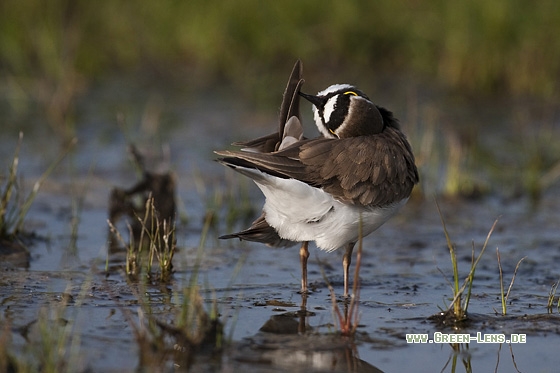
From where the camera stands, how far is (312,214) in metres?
5.93

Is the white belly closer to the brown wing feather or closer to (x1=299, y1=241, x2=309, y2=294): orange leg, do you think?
the brown wing feather

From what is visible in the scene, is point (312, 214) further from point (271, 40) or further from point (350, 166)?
point (271, 40)

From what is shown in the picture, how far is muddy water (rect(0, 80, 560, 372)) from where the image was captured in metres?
4.97

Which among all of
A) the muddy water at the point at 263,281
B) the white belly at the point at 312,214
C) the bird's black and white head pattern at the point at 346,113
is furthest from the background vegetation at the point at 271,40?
the white belly at the point at 312,214

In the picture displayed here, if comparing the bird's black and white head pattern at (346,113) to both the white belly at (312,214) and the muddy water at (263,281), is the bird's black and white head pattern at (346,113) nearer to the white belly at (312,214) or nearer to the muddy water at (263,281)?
the white belly at (312,214)

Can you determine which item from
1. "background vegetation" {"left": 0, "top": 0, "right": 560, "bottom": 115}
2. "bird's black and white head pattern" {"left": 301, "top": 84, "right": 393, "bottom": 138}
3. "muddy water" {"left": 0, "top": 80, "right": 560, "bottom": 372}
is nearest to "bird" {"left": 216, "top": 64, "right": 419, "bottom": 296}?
"bird's black and white head pattern" {"left": 301, "top": 84, "right": 393, "bottom": 138}

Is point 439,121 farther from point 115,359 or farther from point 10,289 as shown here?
point 115,359

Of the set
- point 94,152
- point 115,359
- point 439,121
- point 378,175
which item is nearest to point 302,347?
point 115,359

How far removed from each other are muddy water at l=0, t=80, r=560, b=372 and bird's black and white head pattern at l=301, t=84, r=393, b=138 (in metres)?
1.01

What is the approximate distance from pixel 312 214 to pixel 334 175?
280 mm

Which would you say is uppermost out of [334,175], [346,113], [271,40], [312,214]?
[271,40]

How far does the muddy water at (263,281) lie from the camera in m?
4.97

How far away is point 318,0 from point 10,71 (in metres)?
4.27

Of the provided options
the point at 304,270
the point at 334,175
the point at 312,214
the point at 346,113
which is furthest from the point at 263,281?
the point at 346,113
